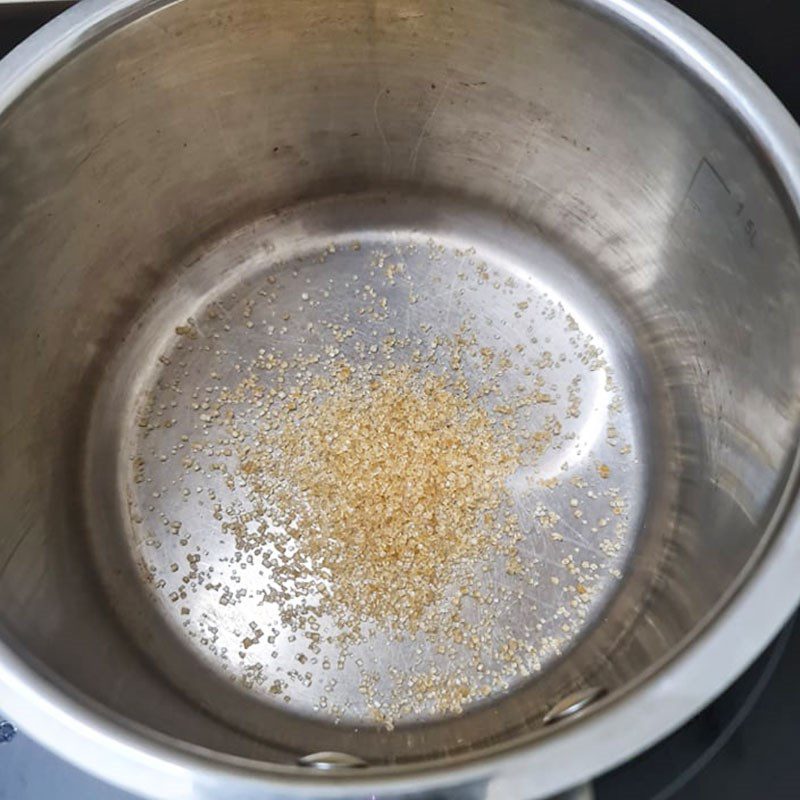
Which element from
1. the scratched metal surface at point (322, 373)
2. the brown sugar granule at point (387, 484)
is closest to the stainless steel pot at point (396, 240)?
the scratched metal surface at point (322, 373)

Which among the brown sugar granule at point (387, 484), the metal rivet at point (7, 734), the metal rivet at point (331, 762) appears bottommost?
the metal rivet at point (331, 762)

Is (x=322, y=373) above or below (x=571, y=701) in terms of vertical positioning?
above

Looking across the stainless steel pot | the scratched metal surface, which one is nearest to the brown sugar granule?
the scratched metal surface

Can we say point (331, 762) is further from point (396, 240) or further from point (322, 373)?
point (396, 240)

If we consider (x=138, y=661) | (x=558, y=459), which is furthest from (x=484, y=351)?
(x=138, y=661)

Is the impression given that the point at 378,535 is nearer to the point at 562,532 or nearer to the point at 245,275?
the point at 562,532

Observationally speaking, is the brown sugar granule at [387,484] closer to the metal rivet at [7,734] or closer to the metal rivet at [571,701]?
the metal rivet at [571,701]

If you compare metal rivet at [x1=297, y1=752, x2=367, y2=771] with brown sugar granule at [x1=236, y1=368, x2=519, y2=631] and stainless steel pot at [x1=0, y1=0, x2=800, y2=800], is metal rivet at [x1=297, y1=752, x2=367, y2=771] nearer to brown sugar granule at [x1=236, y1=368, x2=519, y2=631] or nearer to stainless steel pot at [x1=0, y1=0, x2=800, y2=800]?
Result: stainless steel pot at [x1=0, y1=0, x2=800, y2=800]

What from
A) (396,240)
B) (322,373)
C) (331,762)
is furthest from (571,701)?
(396,240)
